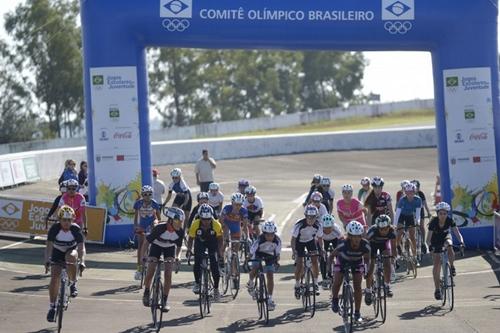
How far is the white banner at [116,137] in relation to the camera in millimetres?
25219

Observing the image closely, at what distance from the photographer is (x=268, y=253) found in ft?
57.7

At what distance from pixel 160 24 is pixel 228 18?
4.88 feet

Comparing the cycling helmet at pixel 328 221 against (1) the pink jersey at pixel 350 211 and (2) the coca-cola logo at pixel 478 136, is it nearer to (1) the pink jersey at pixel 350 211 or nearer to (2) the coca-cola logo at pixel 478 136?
(1) the pink jersey at pixel 350 211

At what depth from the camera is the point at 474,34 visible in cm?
2489

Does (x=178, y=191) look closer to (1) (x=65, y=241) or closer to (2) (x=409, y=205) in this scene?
(2) (x=409, y=205)

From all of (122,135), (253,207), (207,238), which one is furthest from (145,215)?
(122,135)

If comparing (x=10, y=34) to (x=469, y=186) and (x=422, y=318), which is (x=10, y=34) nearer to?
(x=469, y=186)

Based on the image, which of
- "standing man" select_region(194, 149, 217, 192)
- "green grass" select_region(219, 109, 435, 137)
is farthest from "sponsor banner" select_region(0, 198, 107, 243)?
"green grass" select_region(219, 109, 435, 137)

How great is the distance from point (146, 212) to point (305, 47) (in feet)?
22.8

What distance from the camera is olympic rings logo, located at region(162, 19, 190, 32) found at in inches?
976

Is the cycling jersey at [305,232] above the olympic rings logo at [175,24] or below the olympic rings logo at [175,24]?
below

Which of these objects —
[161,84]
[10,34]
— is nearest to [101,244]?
[10,34]

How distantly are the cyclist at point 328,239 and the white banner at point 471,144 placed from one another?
6.72 metres

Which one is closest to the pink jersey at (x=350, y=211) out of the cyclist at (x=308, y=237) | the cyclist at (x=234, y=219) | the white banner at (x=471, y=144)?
the cyclist at (x=234, y=219)
